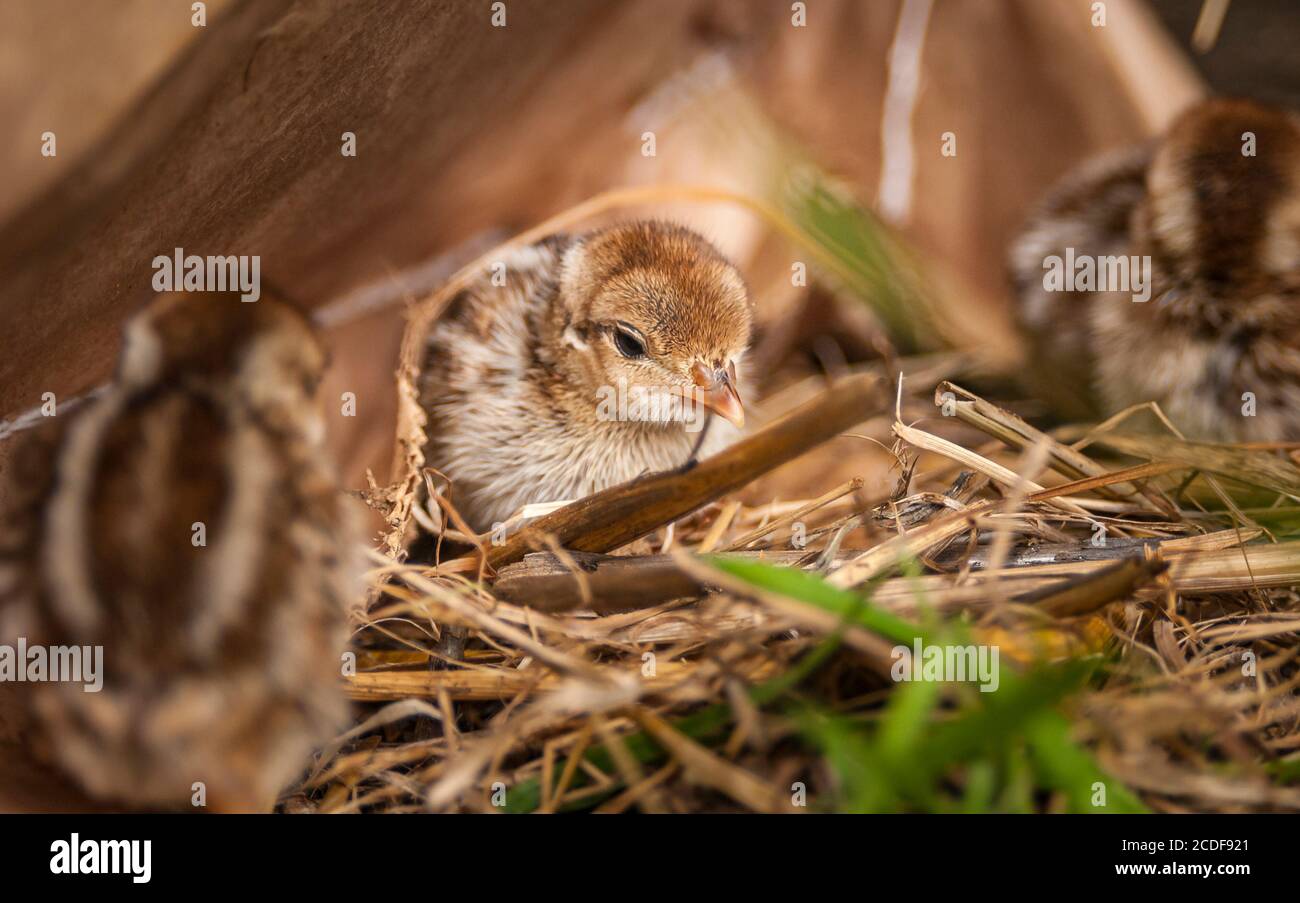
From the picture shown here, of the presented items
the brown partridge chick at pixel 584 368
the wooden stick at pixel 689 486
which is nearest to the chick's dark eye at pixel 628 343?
the brown partridge chick at pixel 584 368

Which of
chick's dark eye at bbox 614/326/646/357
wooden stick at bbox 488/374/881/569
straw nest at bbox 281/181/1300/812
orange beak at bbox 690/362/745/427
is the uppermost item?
chick's dark eye at bbox 614/326/646/357

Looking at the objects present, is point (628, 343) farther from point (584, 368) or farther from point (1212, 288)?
point (1212, 288)

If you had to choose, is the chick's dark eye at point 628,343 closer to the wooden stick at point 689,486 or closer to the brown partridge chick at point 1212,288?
the wooden stick at point 689,486

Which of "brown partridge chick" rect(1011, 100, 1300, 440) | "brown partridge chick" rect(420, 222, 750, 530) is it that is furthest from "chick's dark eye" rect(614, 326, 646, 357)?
"brown partridge chick" rect(1011, 100, 1300, 440)

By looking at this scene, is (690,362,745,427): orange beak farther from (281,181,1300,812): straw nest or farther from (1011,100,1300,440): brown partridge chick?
(1011,100,1300,440): brown partridge chick

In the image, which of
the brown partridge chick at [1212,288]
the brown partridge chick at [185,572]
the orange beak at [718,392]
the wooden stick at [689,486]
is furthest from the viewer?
the brown partridge chick at [1212,288]

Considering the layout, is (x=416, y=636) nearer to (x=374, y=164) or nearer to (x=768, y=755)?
(x=768, y=755)

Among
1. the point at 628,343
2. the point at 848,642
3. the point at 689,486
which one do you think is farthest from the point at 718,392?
the point at 848,642
